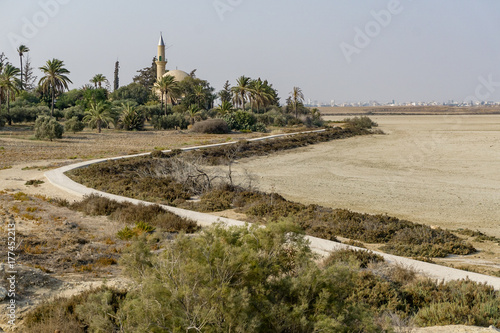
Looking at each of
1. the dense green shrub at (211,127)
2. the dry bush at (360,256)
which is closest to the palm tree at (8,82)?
the dense green shrub at (211,127)

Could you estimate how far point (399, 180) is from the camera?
22125 mm

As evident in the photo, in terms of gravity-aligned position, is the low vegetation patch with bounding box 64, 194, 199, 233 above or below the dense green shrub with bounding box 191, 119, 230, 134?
below

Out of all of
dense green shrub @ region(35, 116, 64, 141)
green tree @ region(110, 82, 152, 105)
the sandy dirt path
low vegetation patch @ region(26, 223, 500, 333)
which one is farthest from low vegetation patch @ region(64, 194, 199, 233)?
green tree @ region(110, 82, 152, 105)

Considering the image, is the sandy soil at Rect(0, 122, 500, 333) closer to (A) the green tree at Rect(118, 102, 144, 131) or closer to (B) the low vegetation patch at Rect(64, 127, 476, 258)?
(B) the low vegetation patch at Rect(64, 127, 476, 258)

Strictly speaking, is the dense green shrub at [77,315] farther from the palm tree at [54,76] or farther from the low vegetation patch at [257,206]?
the palm tree at [54,76]

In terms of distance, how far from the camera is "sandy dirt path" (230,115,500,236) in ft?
51.2

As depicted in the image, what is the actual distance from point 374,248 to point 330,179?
12.3m

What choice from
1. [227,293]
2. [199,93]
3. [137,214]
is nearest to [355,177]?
[137,214]

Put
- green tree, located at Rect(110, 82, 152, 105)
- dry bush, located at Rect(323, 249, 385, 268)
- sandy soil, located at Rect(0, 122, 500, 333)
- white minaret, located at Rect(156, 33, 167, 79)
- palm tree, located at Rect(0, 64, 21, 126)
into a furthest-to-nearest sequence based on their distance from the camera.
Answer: white minaret, located at Rect(156, 33, 167, 79) < green tree, located at Rect(110, 82, 152, 105) < palm tree, located at Rect(0, 64, 21, 126) < sandy soil, located at Rect(0, 122, 500, 333) < dry bush, located at Rect(323, 249, 385, 268)

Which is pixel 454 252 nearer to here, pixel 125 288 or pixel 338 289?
pixel 338 289

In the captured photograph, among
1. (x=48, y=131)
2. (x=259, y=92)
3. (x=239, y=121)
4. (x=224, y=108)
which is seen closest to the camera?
(x=48, y=131)

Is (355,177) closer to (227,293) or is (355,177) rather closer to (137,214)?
(137,214)

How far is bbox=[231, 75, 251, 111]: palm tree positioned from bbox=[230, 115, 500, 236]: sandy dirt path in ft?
86.1

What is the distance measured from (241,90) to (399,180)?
43208 millimetres
